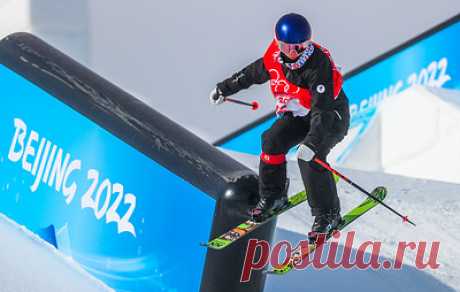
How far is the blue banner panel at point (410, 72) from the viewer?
11180 millimetres

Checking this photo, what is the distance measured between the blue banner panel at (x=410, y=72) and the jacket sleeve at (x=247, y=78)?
20.2ft

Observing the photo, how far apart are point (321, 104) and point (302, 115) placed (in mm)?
252

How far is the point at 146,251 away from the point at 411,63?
23.1 feet

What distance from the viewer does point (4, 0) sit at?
868 centimetres

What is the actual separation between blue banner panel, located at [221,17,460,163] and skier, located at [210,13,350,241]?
6370mm

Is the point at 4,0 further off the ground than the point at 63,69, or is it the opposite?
the point at 63,69

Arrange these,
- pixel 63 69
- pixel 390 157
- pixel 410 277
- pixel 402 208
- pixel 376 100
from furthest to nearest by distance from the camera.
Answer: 1. pixel 376 100
2. pixel 390 157
3. pixel 402 208
4. pixel 410 277
5. pixel 63 69

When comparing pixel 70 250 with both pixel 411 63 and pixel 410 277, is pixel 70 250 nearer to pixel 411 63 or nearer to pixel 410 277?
pixel 410 277

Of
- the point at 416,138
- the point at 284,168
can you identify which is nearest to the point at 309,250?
the point at 284,168

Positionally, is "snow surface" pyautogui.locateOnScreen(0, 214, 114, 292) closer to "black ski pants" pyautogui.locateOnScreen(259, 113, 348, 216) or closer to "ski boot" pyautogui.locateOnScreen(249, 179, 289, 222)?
"ski boot" pyautogui.locateOnScreen(249, 179, 289, 222)

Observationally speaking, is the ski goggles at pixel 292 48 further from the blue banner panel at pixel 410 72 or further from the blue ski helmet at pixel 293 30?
the blue banner panel at pixel 410 72

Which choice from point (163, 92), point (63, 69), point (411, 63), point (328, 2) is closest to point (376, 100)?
point (411, 63)

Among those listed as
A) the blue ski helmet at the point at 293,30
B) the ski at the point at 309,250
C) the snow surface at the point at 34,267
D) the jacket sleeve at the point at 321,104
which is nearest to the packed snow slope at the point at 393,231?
the ski at the point at 309,250

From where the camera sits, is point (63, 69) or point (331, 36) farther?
point (331, 36)
